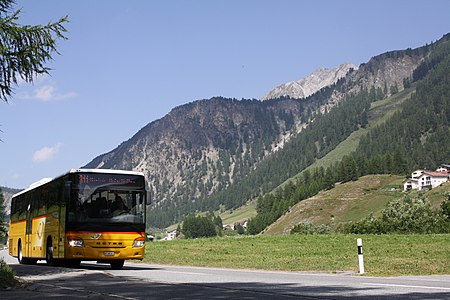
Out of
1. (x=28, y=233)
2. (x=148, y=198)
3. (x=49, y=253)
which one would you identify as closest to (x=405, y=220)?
(x=28, y=233)

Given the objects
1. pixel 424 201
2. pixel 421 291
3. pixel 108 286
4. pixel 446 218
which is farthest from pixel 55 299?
pixel 424 201

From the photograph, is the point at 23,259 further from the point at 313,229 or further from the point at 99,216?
the point at 313,229

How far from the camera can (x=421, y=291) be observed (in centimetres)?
1271

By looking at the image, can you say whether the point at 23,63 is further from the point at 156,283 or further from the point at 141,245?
the point at 141,245

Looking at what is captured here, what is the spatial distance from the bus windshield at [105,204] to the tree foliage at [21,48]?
7.56 m

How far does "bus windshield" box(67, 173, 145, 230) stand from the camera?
23.8m

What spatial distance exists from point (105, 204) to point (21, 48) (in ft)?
29.1

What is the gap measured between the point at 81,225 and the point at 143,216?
2.35m

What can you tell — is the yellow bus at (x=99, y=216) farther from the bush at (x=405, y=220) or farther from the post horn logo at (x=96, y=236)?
the bush at (x=405, y=220)

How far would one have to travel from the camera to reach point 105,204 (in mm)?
24125

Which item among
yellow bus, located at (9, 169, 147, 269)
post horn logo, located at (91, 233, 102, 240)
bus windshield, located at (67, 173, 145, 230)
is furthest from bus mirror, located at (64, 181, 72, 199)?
post horn logo, located at (91, 233, 102, 240)

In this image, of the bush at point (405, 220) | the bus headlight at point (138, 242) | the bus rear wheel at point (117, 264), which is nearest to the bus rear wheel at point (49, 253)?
the bus rear wheel at point (117, 264)

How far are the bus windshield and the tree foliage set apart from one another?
7.56 metres

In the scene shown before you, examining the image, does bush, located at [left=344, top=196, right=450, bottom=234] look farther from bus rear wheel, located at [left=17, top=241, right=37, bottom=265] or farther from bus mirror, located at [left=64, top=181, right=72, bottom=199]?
bus mirror, located at [left=64, top=181, right=72, bottom=199]
